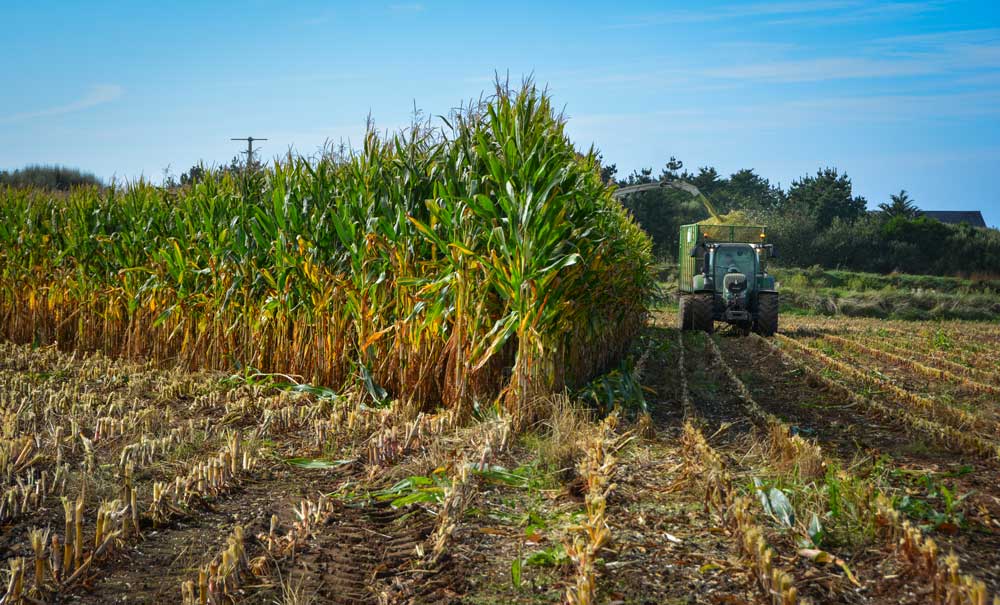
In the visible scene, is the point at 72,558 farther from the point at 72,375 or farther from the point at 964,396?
the point at 964,396

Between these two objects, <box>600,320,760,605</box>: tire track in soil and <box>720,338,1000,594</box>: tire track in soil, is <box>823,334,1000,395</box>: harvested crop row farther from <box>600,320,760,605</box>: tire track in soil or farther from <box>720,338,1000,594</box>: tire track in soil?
<box>600,320,760,605</box>: tire track in soil

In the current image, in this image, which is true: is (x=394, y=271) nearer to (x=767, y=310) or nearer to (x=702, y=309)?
(x=702, y=309)

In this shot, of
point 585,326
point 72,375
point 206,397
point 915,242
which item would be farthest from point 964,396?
point 915,242

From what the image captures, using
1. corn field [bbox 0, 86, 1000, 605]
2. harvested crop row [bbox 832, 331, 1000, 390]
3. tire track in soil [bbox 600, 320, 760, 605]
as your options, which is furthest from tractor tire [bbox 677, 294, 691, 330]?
tire track in soil [bbox 600, 320, 760, 605]

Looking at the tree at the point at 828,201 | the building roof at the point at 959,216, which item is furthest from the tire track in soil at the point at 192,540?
the building roof at the point at 959,216

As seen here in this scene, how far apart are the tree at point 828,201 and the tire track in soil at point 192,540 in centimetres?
4030

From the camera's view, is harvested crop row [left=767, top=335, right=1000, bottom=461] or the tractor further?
the tractor

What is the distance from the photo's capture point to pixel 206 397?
7133mm

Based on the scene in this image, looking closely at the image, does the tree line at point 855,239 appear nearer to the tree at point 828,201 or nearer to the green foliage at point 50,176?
the tree at point 828,201

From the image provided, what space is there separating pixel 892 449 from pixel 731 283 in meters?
10.5

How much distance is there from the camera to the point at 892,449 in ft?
20.0

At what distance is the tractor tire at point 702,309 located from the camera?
641 inches

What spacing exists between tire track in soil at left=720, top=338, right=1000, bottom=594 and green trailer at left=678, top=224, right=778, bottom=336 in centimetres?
478

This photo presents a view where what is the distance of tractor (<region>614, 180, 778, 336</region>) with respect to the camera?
1638 cm
